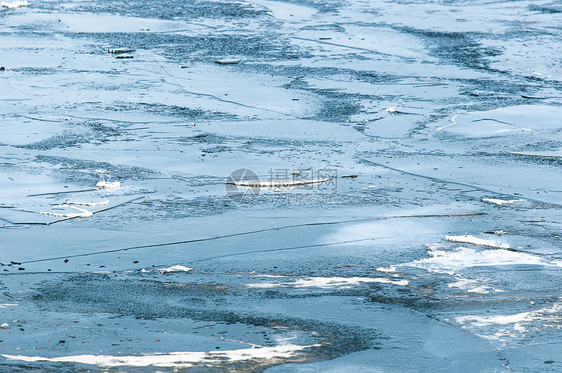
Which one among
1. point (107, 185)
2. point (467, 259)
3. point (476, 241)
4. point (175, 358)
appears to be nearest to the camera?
point (175, 358)

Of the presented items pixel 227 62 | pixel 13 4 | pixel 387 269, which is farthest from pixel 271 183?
pixel 13 4

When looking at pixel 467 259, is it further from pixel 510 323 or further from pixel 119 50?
pixel 119 50

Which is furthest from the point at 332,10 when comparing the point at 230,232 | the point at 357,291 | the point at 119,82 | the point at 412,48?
the point at 357,291

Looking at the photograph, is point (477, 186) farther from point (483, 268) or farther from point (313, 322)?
point (313, 322)

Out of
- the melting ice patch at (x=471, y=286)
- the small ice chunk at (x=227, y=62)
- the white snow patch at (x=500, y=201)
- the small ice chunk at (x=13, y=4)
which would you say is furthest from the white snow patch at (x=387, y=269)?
the small ice chunk at (x=13, y=4)

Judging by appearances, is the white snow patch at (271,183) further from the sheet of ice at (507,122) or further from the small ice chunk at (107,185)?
the sheet of ice at (507,122)

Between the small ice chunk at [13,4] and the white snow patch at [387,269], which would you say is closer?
the white snow patch at [387,269]

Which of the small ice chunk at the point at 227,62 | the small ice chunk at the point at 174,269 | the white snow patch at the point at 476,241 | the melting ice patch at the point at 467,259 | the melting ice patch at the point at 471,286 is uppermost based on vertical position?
the small ice chunk at the point at 227,62
